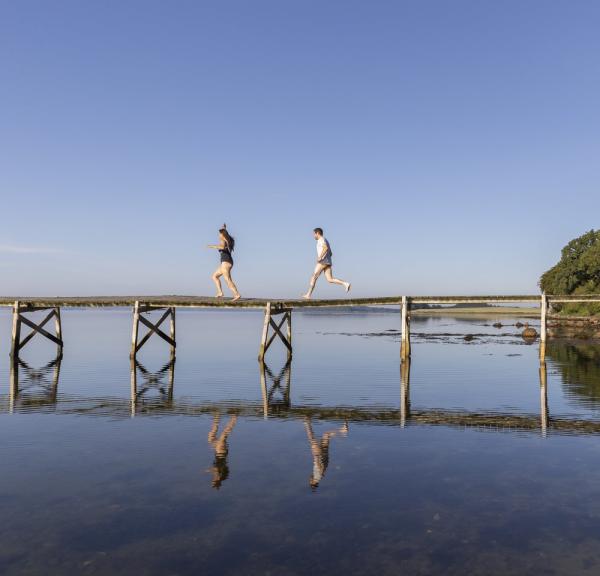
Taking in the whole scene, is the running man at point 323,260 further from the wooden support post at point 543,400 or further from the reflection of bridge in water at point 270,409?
the wooden support post at point 543,400

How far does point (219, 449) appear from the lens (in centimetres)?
1068

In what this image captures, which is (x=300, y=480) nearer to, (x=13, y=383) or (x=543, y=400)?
(x=543, y=400)

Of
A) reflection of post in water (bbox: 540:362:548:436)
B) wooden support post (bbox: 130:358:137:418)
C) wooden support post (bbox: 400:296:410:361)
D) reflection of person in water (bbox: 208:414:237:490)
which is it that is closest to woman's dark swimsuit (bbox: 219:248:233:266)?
wooden support post (bbox: 130:358:137:418)

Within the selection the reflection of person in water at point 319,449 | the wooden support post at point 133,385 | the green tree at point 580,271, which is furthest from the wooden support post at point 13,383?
the green tree at point 580,271

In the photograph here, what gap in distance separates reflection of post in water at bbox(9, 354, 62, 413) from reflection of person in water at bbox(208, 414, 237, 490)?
630cm

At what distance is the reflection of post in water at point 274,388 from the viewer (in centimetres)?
1573

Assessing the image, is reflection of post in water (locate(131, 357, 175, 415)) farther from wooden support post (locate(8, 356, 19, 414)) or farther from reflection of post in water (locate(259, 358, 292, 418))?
wooden support post (locate(8, 356, 19, 414))

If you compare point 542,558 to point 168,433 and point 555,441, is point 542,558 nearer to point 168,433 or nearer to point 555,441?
point 555,441

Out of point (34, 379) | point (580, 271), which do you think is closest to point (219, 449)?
point (34, 379)

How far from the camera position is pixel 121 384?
20016mm

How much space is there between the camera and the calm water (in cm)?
605

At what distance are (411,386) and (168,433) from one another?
10.3 meters

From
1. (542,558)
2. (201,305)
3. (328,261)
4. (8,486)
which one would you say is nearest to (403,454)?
(542,558)

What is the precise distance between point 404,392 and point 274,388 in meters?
4.61
